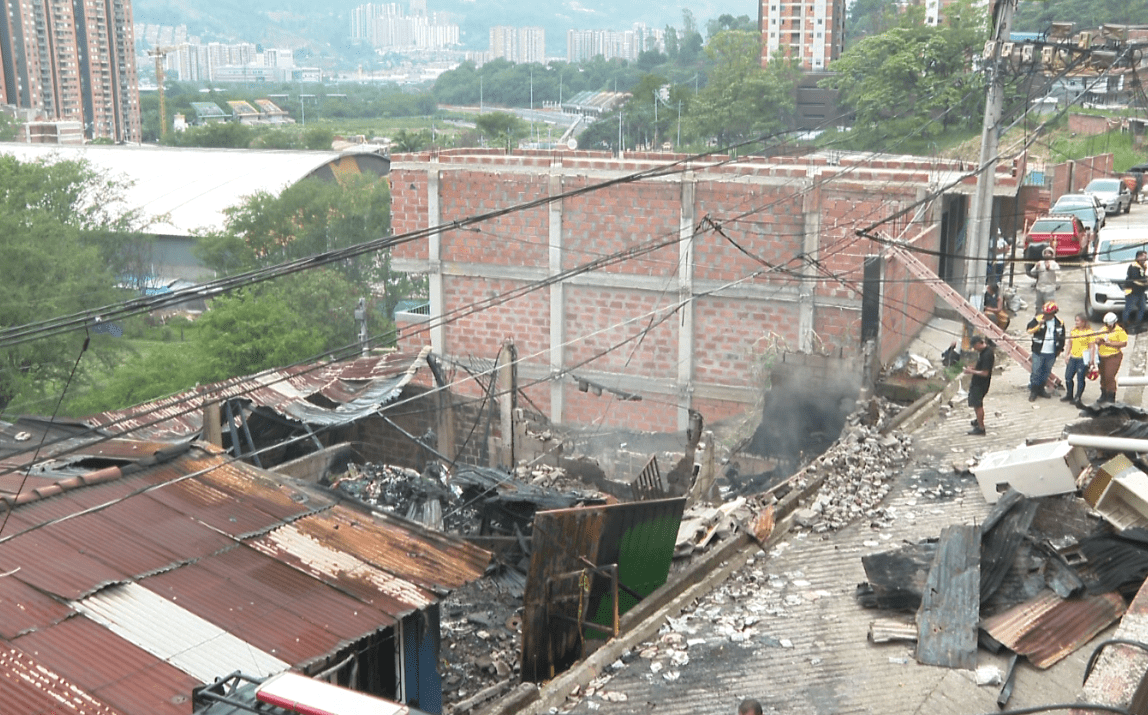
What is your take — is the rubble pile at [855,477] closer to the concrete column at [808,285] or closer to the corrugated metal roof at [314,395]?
the concrete column at [808,285]

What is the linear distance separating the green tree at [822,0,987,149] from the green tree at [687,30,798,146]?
21.8 ft

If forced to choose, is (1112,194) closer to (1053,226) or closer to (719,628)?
(1053,226)

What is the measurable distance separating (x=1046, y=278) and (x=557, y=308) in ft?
→ 29.4

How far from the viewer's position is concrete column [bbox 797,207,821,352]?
20000 millimetres

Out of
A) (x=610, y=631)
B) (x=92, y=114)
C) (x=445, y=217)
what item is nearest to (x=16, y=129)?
(x=92, y=114)

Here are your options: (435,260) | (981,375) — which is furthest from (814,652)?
(435,260)

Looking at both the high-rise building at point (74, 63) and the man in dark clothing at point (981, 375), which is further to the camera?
the high-rise building at point (74, 63)

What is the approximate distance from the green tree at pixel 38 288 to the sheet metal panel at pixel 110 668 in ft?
81.6

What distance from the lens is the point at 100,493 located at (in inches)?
386

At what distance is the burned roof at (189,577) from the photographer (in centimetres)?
749

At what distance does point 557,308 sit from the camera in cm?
2241

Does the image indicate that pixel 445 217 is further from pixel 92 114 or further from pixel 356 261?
pixel 92 114

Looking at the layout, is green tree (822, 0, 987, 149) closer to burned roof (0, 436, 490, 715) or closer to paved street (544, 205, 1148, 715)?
paved street (544, 205, 1148, 715)

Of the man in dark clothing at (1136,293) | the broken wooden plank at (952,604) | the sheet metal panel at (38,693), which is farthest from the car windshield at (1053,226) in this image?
the sheet metal panel at (38,693)
